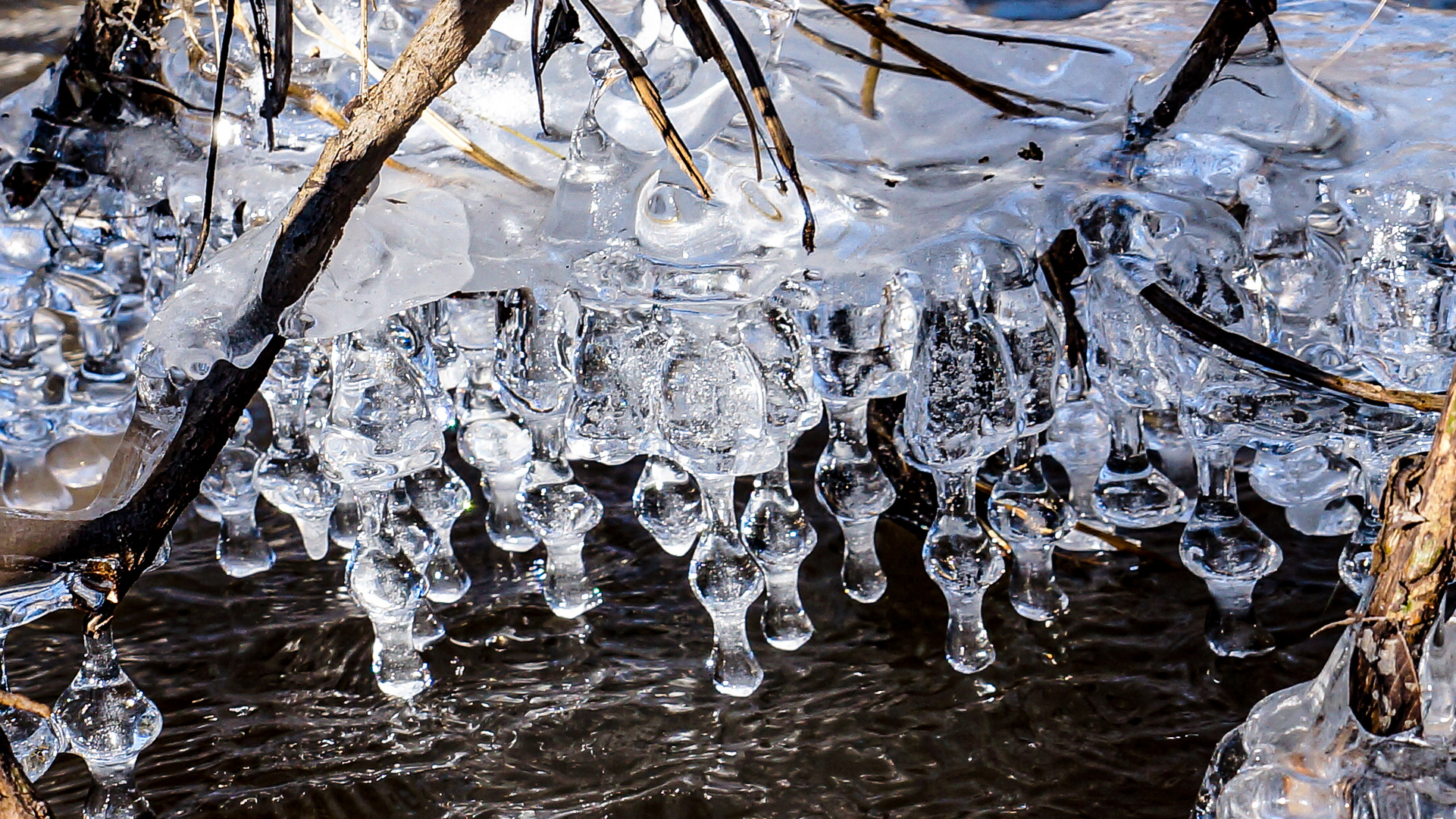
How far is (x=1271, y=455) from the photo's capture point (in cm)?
152

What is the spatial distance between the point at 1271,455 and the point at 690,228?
2.29 ft

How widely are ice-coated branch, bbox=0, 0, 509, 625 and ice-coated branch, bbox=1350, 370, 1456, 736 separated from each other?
68cm

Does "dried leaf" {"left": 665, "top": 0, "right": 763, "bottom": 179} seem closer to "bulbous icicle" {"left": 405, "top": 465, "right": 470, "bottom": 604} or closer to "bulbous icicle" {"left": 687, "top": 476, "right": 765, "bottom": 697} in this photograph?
"bulbous icicle" {"left": 687, "top": 476, "right": 765, "bottom": 697}

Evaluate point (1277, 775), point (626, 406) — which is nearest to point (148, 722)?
point (626, 406)

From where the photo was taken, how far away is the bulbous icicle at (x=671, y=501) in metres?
1.49

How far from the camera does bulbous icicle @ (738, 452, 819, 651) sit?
1.45 m

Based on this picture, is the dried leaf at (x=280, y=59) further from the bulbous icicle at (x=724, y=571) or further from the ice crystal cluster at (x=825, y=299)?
the bulbous icicle at (x=724, y=571)

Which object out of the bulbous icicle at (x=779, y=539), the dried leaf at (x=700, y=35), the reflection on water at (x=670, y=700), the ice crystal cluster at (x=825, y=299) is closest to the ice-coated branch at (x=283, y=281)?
the ice crystal cluster at (x=825, y=299)

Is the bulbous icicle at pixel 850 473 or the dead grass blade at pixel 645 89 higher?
the dead grass blade at pixel 645 89

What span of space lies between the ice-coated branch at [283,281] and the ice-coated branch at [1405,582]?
0.68m

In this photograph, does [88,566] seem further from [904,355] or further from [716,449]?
[904,355]

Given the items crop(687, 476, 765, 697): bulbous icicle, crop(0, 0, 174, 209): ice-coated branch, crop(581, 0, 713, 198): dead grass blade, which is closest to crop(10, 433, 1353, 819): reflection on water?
crop(687, 476, 765, 697): bulbous icicle

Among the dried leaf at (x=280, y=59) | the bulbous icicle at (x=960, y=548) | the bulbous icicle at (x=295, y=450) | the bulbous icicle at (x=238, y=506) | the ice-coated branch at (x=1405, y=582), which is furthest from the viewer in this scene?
the bulbous icicle at (x=238, y=506)

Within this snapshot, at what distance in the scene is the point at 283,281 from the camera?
110cm
